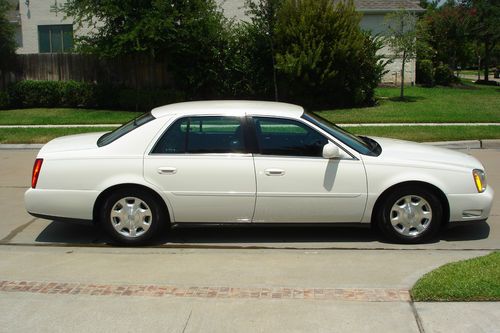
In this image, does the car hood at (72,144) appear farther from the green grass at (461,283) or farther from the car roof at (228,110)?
the green grass at (461,283)

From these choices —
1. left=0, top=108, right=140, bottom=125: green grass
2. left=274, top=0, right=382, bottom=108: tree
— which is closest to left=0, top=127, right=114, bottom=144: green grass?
left=0, top=108, right=140, bottom=125: green grass

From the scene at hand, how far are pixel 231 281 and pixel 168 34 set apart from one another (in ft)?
46.8

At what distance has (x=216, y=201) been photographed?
615cm

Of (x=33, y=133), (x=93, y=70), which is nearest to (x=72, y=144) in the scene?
(x=33, y=133)

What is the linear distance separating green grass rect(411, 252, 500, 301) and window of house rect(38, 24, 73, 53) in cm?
2490

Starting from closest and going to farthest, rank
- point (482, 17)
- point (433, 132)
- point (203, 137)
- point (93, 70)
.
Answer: point (203, 137) → point (433, 132) → point (93, 70) → point (482, 17)

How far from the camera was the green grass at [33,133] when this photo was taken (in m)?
13.6

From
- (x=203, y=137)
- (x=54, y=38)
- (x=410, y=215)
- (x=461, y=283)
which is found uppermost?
(x=54, y=38)

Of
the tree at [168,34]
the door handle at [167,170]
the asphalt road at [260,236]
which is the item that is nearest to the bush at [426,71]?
the tree at [168,34]

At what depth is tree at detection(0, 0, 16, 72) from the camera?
20.5 metres

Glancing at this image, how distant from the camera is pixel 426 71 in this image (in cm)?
2695

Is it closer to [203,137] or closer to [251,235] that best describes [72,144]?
[203,137]

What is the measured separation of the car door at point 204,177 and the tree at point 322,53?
459 inches

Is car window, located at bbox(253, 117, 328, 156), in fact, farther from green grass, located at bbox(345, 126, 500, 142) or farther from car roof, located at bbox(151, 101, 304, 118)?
green grass, located at bbox(345, 126, 500, 142)
